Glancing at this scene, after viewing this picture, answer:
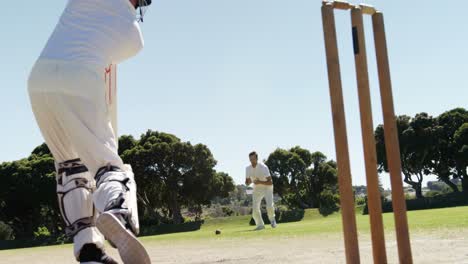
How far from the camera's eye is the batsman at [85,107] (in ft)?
11.2

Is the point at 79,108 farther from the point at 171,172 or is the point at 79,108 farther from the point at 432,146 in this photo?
the point at 432,146

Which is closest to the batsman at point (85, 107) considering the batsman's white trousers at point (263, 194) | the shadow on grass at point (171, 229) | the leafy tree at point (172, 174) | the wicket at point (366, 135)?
the wicket at point (366, 135)

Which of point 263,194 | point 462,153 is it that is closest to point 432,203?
point 462,153

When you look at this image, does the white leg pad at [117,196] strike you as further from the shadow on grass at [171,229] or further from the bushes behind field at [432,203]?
the bushes behind field at [432,203]

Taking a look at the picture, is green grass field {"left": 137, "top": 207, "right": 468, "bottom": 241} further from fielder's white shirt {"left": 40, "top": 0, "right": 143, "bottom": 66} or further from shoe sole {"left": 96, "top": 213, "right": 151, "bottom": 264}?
shoe sole {"left": 96, "top": 213, "right": 151, "bottom": 264}

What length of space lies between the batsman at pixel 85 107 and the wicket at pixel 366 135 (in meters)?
1.32

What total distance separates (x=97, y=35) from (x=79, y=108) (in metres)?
0.52

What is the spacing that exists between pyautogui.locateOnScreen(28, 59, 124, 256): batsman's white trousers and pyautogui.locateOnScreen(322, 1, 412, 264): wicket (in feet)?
4.75

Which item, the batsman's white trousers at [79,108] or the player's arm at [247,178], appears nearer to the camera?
the batsman's white trousers at [79,108]

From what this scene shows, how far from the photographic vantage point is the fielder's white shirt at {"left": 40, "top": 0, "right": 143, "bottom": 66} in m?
3.60

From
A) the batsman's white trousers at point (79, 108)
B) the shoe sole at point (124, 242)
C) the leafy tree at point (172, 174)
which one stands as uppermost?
the leafy tree at point (172, 174)

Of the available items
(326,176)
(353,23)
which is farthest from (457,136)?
(353,23)

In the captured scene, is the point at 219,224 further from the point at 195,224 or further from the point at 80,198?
the point at 80,198

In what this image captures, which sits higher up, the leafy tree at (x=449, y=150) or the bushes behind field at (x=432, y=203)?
the leafy tree at (x=449, y=150)
